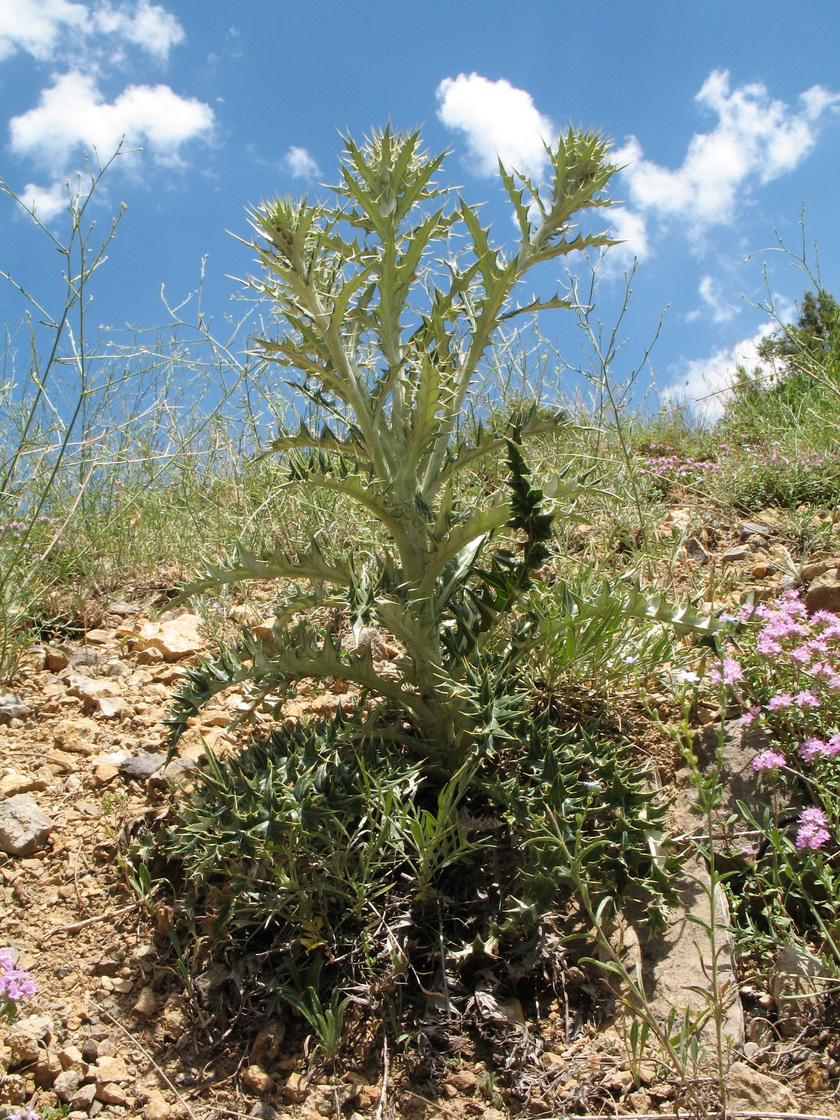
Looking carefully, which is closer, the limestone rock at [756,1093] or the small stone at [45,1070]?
the limestone rock at [756,1093]

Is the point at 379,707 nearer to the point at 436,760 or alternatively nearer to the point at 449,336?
the point at 436,760

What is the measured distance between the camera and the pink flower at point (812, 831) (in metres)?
1.95

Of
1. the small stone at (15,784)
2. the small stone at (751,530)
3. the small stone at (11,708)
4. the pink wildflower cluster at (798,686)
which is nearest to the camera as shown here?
the pink wildflower cluster at (798,686)

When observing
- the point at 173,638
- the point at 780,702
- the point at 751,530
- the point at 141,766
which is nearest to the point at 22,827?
the point at 141,766

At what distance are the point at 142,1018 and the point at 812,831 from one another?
1775 millimetres

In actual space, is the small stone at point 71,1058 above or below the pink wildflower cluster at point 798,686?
below

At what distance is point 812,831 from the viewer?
197 centimetres

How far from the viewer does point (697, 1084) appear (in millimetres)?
1625

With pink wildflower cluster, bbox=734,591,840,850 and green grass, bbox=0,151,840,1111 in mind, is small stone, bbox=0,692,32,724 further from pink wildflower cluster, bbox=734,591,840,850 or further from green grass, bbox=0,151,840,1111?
pink wildflower cluster, bbox=734,591,840,850

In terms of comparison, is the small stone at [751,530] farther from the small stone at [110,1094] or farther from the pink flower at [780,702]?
the small stone at [110,1094]

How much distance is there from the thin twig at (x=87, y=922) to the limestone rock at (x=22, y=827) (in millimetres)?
295

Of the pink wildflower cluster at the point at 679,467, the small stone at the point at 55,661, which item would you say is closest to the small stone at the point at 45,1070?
the small stone at the point at 55,661

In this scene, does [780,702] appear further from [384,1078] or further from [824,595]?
[384,1078]

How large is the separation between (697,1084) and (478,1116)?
47 cm
